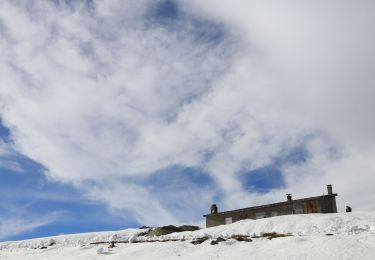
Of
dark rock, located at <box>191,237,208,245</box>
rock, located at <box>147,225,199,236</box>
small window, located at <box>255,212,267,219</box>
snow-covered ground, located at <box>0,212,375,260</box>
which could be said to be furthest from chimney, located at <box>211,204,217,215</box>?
dark rock, located at <box>191,237,208,245</box>

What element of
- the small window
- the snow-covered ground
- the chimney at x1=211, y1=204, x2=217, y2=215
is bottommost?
the snow-covered ground

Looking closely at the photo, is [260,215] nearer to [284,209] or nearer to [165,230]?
[284,209]

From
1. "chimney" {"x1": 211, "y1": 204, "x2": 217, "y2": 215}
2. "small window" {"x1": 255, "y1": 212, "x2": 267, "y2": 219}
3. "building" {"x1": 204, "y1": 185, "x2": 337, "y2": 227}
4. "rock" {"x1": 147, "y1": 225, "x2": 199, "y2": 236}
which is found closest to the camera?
"rock" {"x1": 147, "y1": 225, "x2": 199, "y2": 236}

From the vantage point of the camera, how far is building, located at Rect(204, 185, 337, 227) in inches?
1644

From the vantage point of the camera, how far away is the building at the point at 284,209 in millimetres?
41750

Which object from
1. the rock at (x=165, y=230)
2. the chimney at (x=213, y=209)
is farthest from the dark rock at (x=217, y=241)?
the chimney at (x=213, y=209)

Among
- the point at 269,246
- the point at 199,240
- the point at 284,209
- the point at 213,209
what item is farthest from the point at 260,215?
the point at 269,246

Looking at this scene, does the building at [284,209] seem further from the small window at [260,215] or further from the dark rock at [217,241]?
the dark rock at [217,241]

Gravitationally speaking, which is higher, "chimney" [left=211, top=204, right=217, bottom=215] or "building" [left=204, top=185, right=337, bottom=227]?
"chimney" [left=211, top=204, right=217, bottom=215]

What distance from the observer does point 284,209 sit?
43938 mm

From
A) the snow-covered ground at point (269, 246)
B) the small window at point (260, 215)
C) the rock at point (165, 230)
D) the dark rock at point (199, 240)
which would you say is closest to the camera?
the snow-covered ground at point (269, 246)

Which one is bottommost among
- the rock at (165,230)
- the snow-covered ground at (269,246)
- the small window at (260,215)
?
the snow-covered ground at (269,246)

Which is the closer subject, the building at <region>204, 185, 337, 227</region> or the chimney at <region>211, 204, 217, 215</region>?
the building at <region>204, 185, 337, 227</region>

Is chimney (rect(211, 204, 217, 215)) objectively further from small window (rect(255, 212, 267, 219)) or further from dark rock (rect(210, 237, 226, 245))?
dark rock (rect(210, 237, 226, 245))
